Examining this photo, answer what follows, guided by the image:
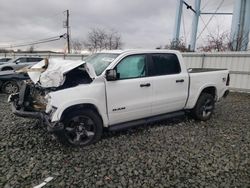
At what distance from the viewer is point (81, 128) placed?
4.14 meters

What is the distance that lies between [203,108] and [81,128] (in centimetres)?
344

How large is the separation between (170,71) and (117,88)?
1565mm

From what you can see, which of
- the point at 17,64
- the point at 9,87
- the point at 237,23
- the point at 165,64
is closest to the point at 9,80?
the point at 9,87

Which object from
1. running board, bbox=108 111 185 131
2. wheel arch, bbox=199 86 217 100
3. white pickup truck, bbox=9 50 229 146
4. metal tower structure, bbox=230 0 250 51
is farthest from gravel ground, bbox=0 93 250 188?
metal tower structure, bbox=230 0 250 51

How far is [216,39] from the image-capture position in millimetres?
23234

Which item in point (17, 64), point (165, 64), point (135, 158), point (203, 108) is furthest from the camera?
point (17, 64)

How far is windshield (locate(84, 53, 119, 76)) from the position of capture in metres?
4.41

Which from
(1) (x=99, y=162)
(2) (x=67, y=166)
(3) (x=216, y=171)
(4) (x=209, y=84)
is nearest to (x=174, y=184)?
(3) (x=216, y=171)

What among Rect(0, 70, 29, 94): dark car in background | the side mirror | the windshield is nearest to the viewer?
the side mirror

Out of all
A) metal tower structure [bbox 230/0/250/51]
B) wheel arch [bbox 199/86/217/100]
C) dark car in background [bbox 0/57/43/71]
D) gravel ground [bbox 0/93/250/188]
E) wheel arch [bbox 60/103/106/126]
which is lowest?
gravel ground [bbox 0/93/250/188]

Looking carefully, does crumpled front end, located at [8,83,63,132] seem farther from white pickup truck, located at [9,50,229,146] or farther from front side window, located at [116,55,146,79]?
front side window, located at [116,55,146,79]

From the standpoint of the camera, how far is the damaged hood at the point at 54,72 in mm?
3928

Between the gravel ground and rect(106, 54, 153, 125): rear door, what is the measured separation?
0.52 meters

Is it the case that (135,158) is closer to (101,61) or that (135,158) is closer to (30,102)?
(101,61)
